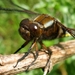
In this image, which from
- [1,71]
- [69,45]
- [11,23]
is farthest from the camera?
[11,23]

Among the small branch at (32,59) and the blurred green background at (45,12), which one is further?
→ the blurred green background at (45,12)

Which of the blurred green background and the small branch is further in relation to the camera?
the blurred green background

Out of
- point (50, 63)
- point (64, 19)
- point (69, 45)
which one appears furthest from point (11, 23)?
point (50, 63)

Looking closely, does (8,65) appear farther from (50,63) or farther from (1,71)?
(50,63)

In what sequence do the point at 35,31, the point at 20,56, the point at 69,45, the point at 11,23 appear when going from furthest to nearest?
the point at 11,23 → the point at 69,45 → the point at 35,31 → the point at 20,56

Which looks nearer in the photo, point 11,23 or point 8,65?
point 8,65

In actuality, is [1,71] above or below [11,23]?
above

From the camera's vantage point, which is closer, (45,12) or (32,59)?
(32,59)

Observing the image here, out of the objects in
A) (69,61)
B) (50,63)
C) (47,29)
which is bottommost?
(69,61)
